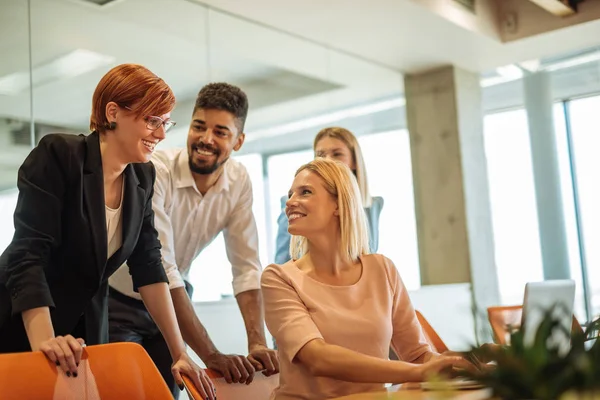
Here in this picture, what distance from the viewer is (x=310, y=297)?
225 centimetres

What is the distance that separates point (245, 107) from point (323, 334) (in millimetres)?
1269

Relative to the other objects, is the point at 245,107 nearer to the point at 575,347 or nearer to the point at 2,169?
the point at 2,169

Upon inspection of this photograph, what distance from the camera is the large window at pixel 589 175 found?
7.00 metres

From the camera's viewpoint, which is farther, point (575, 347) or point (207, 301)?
point (207, 301)

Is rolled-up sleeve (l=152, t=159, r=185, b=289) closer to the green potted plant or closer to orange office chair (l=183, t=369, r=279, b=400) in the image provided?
orange office chair (l=183, t=369, r=279, b=400)

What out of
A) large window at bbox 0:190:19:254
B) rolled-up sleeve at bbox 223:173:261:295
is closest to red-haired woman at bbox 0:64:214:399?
rolled-up sleeve at bbox 223:173:261:295

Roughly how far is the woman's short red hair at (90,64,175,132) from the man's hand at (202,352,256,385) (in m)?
0.73

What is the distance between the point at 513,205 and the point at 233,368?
566 centimetres

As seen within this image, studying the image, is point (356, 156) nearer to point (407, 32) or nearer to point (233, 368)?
point (233, 368)

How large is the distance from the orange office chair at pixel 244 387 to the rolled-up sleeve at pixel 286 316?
158 millimetres

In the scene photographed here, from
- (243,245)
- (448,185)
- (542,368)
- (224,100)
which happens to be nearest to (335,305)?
(243,245)

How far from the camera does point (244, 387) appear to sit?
2.26 meters

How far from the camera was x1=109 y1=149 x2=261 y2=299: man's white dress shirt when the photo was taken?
305 cm

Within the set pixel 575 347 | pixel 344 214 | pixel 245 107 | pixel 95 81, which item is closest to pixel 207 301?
pixel 95 81
